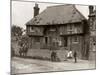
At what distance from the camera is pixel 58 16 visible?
98.3 inches

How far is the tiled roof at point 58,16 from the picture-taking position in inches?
95.7

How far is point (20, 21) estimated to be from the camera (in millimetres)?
2322

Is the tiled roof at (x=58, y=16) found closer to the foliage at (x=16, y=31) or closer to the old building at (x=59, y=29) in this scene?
the old building at (x=59, y=29)

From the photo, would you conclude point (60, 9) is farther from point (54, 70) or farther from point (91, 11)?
point (54, 70)

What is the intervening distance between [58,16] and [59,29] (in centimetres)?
16

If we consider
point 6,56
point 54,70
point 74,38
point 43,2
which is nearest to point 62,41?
point 74,38

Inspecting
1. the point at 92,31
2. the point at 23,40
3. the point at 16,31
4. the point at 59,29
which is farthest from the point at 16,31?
the point at 92,31

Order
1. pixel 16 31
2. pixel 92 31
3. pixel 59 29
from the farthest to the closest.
Result: pixel 92 31 < pixel 59 29 < pixel 16 31

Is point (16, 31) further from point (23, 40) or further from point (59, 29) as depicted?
point (59, 29)

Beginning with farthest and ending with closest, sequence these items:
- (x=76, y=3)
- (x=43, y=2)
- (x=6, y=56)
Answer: (x=76, y=3), (x=43, y=2), (x=6, y=56)

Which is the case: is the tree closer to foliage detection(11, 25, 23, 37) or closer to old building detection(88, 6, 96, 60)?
foliage detection(11, 25, 23, 37)

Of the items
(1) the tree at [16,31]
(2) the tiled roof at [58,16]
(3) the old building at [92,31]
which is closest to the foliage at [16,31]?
(1) the tree at [16,31]

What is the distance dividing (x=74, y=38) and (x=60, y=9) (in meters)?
0.40

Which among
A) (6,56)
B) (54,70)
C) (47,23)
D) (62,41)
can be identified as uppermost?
(47,23)
